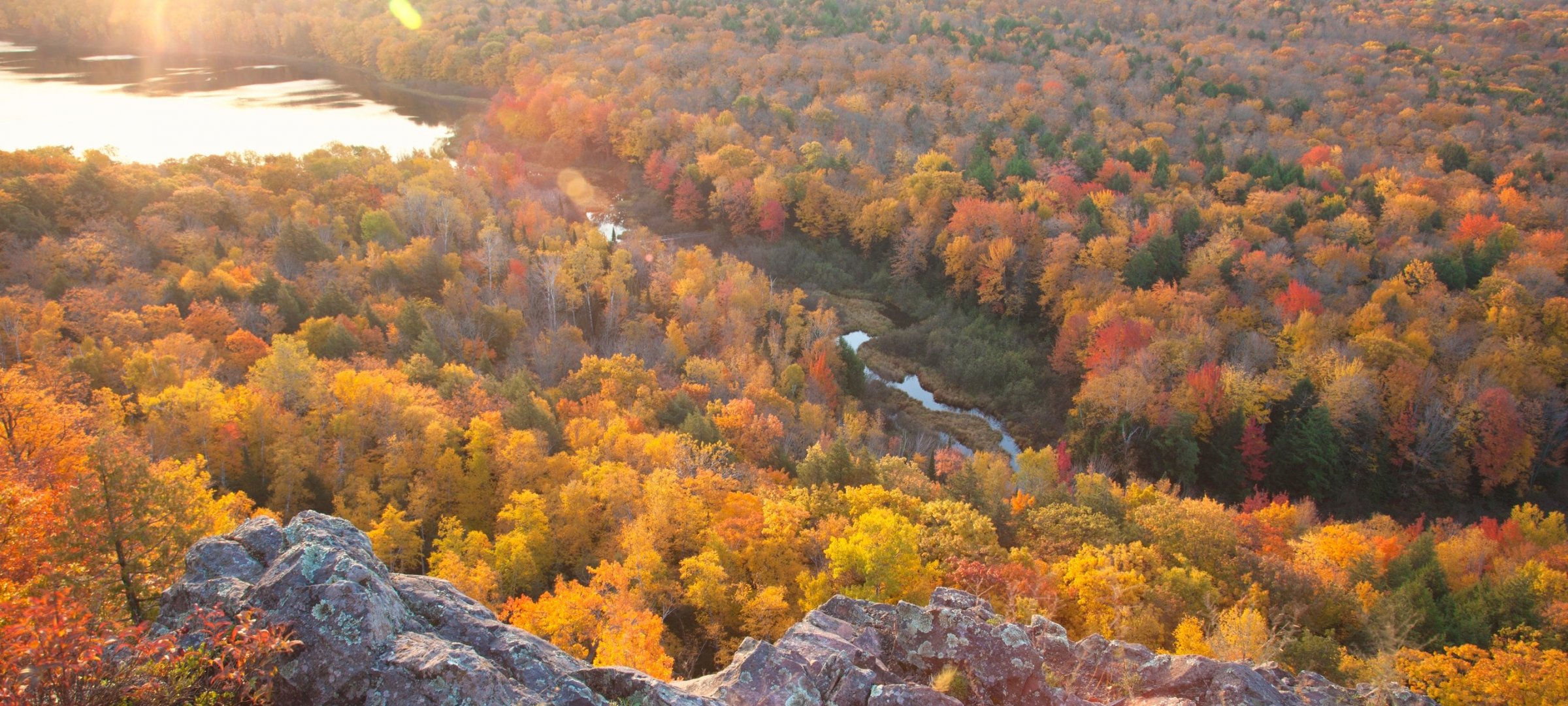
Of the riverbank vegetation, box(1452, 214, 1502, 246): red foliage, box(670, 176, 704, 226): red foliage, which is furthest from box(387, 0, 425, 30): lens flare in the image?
box(1452, 214, 1502, 246): red foliage

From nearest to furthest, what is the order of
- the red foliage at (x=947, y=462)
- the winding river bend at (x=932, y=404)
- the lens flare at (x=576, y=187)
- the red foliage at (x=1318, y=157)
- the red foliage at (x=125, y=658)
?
the red foliage at (x=125, y=658) < the red foliage at (x=947, y=462) < the winding river bend at (x=932, y=404) < the red foliage at (x=1318, y=157) < the lens flare at (x=576, y=187)

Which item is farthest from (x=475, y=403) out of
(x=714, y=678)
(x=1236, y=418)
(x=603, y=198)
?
(x=603, y=198)

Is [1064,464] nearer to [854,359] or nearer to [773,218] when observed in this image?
[854,359]

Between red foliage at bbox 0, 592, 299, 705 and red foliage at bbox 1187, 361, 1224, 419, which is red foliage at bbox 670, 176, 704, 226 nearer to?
red foliage at bbox 1187, 361, 1224, 419

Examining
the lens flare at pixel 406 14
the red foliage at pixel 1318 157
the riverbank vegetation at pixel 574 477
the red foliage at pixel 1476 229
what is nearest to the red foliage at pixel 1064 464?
the riverbank vegetation at pixel 574 477

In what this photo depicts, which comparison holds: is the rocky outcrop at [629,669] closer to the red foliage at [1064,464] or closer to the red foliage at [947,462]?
the red foliage at [947,462]

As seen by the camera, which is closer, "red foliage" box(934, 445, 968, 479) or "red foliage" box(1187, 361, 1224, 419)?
"red foliage" box(934, 445, 968, 479)

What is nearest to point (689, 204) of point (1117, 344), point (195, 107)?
point (1117, 344)
